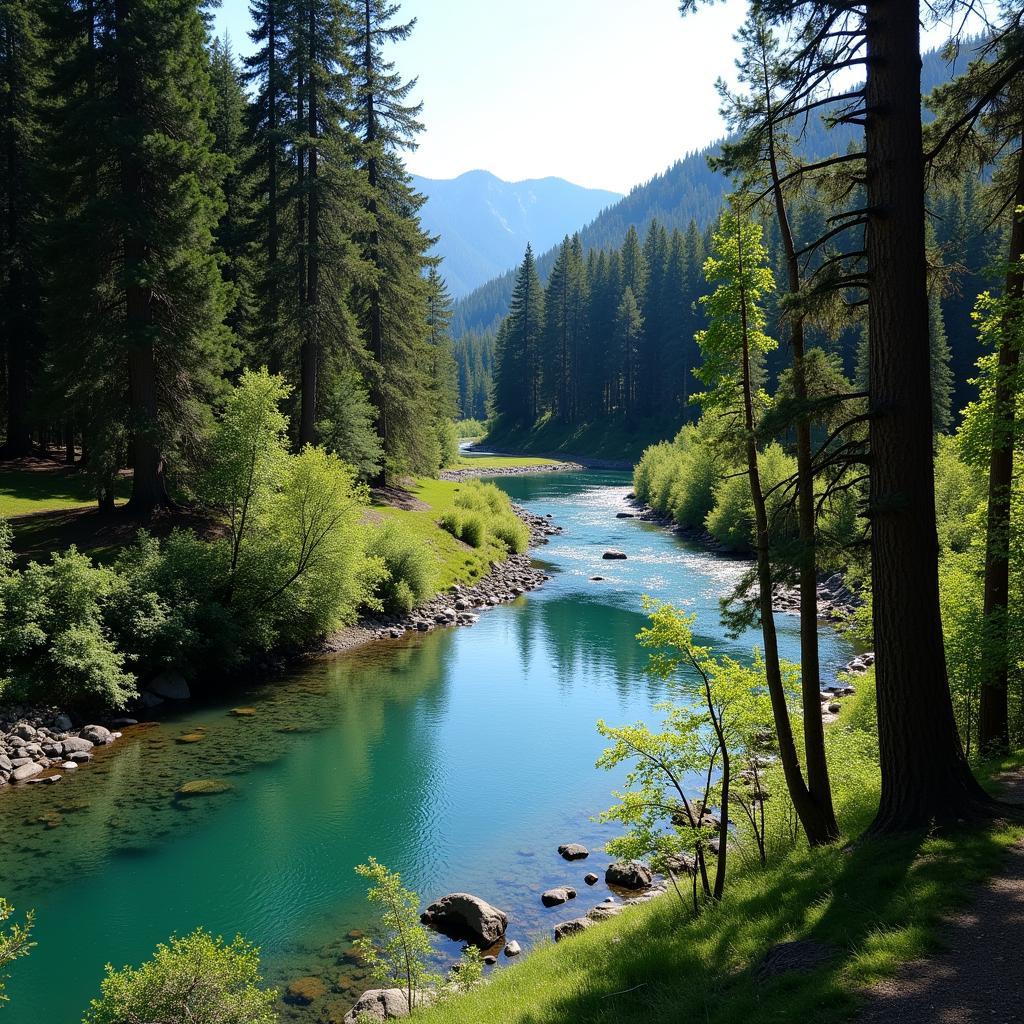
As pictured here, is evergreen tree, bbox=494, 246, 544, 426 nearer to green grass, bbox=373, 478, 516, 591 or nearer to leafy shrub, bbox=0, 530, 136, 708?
green grass, bbox=373, 478, 516, 591

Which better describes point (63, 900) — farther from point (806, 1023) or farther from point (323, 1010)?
point (806, 1023)

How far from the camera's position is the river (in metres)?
12.5

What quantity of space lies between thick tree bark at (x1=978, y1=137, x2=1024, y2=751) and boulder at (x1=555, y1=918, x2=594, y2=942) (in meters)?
6.71

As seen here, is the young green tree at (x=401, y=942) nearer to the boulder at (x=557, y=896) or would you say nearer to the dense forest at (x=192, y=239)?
the boulder at (x=557, y=896)

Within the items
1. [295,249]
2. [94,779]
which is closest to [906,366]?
[94,779]

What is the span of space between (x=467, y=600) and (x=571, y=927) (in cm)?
2218

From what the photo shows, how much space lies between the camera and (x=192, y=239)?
25906mm

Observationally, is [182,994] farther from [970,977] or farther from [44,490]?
[44,490]

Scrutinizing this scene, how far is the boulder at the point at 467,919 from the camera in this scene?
1209 cm

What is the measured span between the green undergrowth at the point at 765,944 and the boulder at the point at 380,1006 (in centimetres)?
128

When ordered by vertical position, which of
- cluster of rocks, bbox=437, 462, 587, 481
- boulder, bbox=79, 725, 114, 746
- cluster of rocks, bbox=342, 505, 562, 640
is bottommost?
boulder, bbox=79, 725, 114, 746

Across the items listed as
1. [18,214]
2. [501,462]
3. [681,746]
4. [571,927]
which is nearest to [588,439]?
[501,462]

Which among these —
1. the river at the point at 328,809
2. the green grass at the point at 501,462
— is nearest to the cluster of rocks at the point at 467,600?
the river at the point at 328,809

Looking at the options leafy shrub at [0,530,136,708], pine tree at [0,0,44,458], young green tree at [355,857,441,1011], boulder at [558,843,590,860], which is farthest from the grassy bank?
young green tree at [355,857,441,1011]
